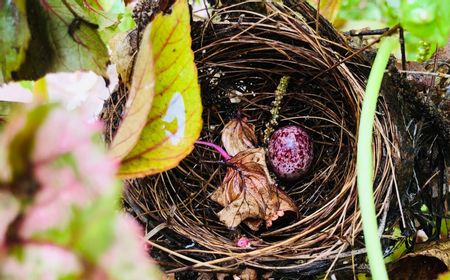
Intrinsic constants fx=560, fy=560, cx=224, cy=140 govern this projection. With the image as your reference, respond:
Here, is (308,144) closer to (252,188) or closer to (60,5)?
(252,188)

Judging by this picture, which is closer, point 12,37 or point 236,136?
point 12,37

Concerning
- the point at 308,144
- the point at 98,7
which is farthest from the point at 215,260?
the point at 98,7

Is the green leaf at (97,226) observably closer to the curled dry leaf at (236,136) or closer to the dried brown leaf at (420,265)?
the dried brown leaf at (420,265)

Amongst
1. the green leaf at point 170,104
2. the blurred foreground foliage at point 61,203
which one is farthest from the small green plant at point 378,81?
the blurred foreground foliage at point 61,203

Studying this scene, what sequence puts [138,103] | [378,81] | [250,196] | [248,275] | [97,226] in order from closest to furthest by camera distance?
[97,226], [138,103], [378,81], [248,275], [250,196]

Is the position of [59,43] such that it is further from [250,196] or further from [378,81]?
[250,196]

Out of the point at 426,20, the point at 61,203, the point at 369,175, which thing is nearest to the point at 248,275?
the point at 369,175
